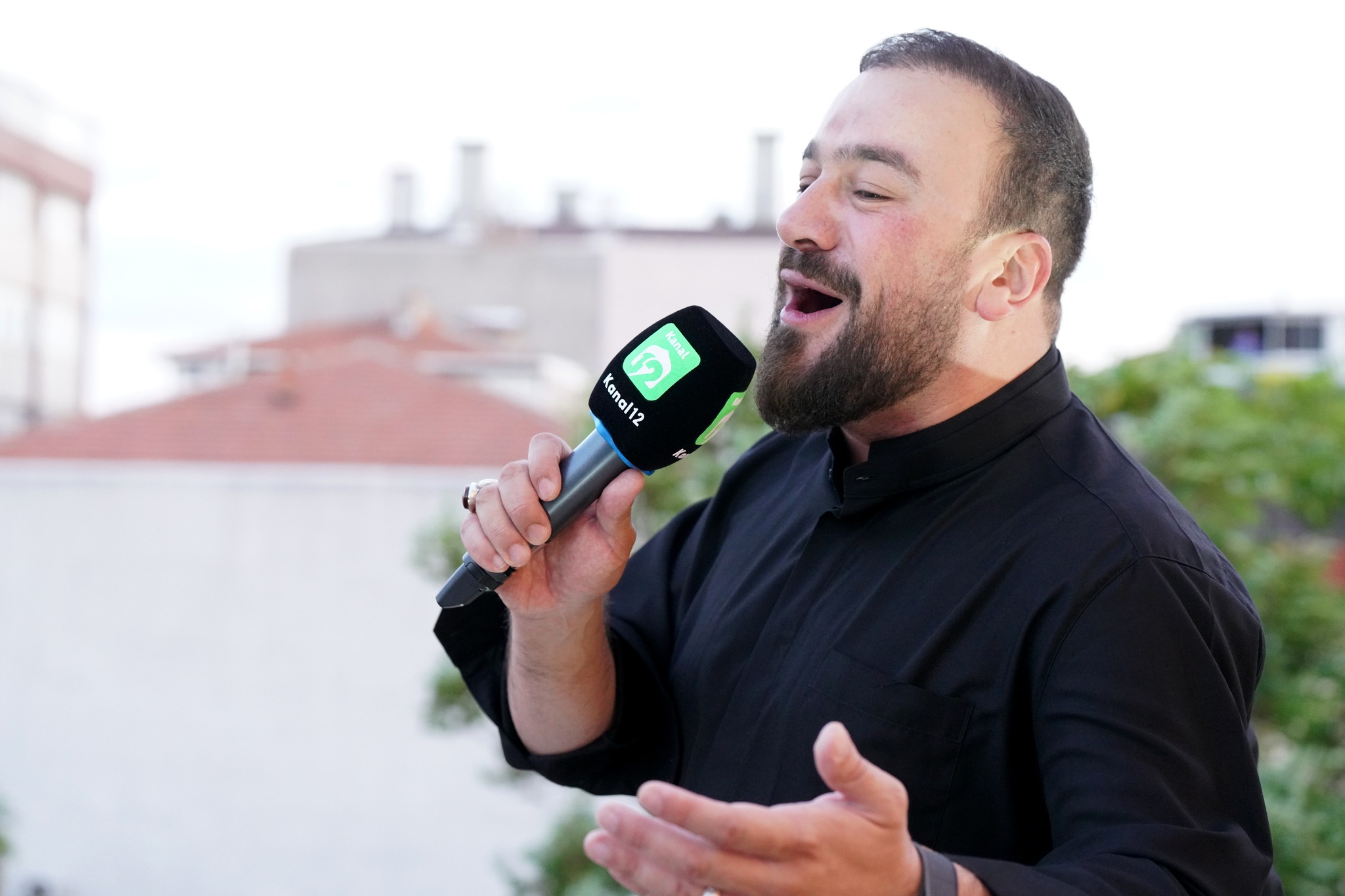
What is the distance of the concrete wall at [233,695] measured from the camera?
12414mm

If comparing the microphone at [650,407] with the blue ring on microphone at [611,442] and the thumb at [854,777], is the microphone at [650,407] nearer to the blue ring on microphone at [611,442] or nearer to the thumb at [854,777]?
the blue ring on microphone at [611,442]

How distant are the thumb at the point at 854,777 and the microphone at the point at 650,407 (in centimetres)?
60

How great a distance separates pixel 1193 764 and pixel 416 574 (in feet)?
38.7

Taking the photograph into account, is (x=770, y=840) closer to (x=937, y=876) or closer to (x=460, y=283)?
(x=937, y=876)

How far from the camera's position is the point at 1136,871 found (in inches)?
45.5

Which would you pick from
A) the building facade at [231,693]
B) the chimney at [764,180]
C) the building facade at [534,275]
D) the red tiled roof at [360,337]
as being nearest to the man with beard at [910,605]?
the building facade at [231,693]

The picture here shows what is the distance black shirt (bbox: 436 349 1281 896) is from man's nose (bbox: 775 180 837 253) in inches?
10.1

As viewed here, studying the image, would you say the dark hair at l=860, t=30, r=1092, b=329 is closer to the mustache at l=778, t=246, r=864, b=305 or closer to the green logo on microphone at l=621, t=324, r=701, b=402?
the mustache at l=778, t=246, r=864, b=305

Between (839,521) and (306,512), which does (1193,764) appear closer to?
(839,521)

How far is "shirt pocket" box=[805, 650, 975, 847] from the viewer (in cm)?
138

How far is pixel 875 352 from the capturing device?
1.59 meters

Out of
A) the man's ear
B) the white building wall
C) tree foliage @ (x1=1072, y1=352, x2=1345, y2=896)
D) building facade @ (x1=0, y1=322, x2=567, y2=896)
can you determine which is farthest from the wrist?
the white building wall

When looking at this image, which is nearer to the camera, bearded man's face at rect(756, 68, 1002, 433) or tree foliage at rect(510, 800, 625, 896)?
bearded man's face at rect(756, 68, 1002, 433)

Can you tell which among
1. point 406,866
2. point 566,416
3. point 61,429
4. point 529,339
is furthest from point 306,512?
point 529,339
